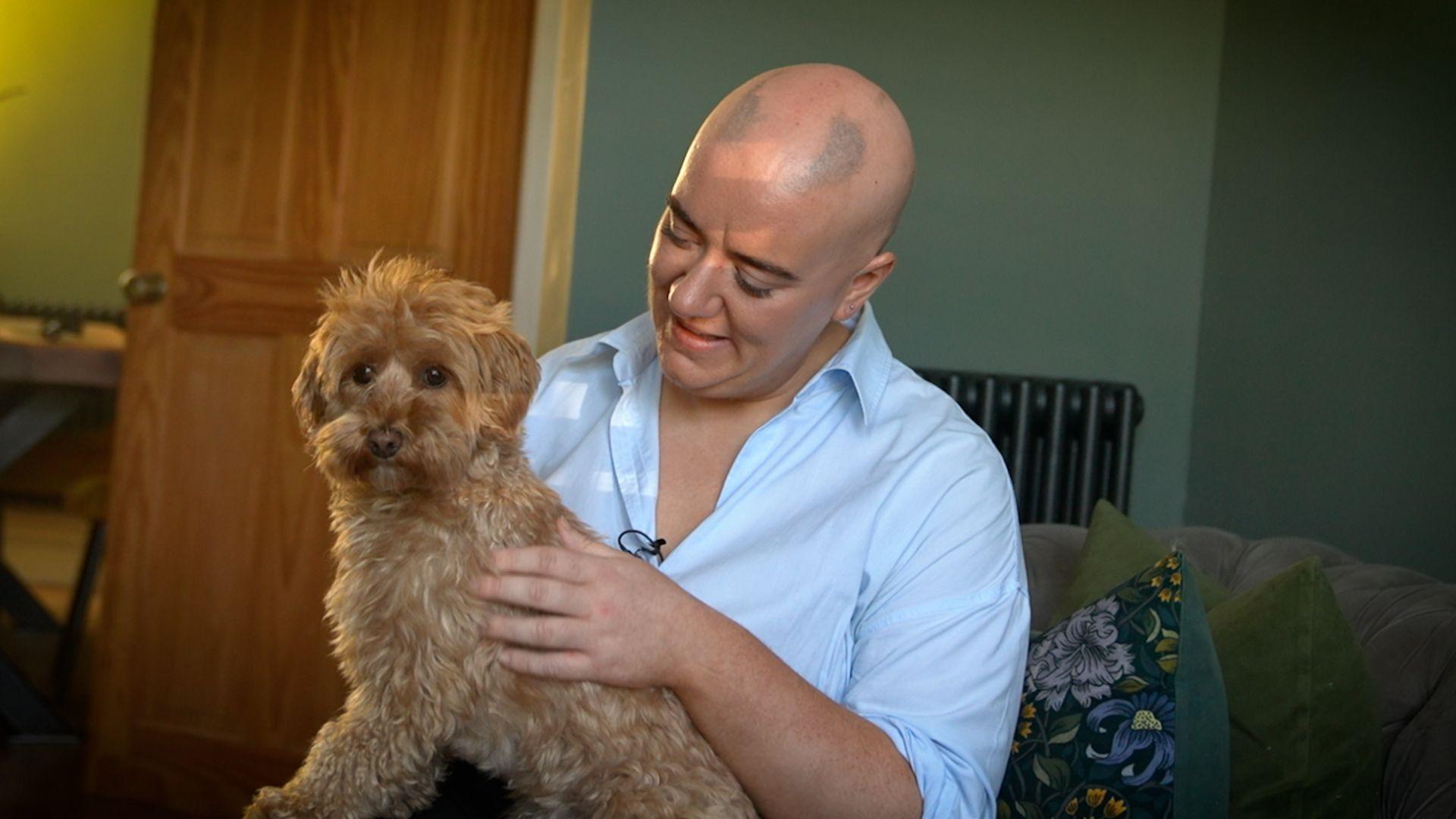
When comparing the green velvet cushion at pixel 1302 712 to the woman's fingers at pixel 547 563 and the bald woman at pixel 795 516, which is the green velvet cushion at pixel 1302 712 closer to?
the bald woman at pixel 795 516

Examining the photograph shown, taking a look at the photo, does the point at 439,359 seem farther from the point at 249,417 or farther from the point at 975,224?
the point at 975,224

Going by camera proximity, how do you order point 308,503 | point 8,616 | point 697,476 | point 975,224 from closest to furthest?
point 697,476
point 308,503
point 975,224
point 8,616

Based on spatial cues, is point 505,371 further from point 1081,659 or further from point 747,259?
point 1081,659

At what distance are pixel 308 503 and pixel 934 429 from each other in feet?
6.34

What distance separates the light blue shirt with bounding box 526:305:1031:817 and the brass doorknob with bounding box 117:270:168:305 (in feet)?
6.31

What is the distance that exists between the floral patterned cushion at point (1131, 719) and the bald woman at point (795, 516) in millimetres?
102

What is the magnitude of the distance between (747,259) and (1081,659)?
1.92ft

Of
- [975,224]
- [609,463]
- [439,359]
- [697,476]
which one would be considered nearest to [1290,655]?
[697,476]

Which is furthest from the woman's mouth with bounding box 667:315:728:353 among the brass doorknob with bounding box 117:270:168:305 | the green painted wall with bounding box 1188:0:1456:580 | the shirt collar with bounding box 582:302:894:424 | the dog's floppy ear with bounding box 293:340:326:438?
the brass doorknob with bounding box 117:270:168:305

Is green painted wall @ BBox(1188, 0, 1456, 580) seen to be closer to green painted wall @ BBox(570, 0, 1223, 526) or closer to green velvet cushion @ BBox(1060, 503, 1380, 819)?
green painted wall @ BBox(570, 0, 1223, 526)

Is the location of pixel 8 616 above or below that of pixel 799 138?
below

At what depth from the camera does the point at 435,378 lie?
1.23 meters

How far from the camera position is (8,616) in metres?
4.14

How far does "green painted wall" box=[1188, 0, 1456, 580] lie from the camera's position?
2.28m
